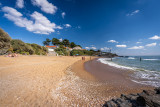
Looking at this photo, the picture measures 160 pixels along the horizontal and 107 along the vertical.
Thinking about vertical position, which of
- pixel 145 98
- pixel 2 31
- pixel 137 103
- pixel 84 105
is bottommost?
pixel 84 105

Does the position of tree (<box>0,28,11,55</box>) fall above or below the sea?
above

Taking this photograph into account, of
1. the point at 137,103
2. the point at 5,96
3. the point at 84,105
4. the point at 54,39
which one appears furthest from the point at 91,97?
the point at 54,39

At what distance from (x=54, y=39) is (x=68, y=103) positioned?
72542mm

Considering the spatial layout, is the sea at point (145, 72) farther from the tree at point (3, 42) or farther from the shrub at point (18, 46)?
the shrub at point (18, 46)

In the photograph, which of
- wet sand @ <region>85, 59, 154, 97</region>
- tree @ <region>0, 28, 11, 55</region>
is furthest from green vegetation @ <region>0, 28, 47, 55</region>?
wet sand @ <region>85, 59, 154, 97</region>

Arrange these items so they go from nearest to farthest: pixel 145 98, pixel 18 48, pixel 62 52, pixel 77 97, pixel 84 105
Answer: pixel 145 98, pixel 84 105, pixel 77 97, pixel 18 48, pixel 62 52

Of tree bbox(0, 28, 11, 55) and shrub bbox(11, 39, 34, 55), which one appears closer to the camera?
tree bbox(0, 28, 11, 55)

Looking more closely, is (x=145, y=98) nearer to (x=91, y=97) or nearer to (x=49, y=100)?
(x=91, y=97)

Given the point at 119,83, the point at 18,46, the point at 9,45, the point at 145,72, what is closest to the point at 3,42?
the point at 9,45

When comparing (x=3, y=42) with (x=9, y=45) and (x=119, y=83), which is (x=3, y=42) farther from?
(x=119, y=83)

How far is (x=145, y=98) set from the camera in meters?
1.99

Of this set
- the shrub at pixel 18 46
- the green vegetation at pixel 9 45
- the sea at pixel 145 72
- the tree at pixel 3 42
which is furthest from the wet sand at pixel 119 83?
the shrub at pixel 18 46

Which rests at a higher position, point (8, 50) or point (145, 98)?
point (8, 50)

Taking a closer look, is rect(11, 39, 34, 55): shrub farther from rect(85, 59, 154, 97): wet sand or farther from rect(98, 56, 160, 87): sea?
rect(98, 56, 160, 87): sea
